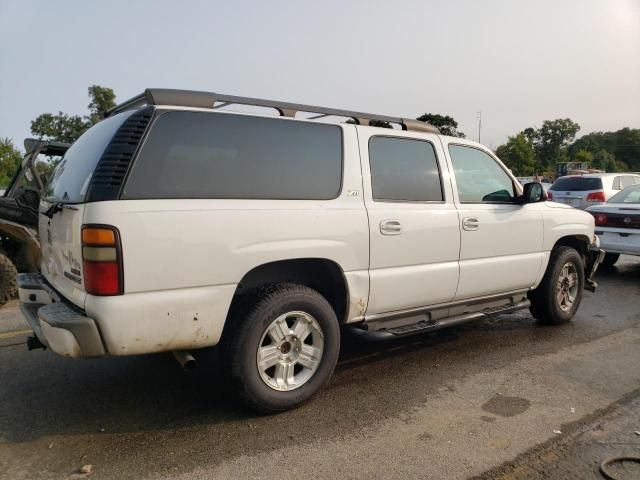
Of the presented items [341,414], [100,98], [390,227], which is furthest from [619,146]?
[341,414]

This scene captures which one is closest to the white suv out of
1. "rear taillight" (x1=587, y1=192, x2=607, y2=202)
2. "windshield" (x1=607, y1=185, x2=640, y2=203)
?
"windshield" (x1=607, y1=185, x2=640, y2=203)

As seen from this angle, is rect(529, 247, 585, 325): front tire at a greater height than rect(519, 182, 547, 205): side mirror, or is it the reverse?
rect(519, 182, 547, 205): side mirror

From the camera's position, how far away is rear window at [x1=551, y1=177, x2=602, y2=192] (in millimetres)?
12852

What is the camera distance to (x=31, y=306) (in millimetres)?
3410

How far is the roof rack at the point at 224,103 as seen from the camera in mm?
2996

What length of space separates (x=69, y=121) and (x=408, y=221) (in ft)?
123

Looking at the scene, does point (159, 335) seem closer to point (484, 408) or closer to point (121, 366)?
point (121, 366)

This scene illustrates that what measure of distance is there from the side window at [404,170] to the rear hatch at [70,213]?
5.73 ft

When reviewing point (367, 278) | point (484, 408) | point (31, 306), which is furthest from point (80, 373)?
point (484, 408)

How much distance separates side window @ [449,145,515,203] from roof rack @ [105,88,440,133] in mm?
500

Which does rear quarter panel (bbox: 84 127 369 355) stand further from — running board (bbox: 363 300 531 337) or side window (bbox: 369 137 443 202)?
running board (bbox: 363 300 531 337)

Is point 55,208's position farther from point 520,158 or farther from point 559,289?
point 520,158

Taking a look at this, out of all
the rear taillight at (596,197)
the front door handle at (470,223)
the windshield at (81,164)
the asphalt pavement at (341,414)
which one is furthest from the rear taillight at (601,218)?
the windshield at (81,164)

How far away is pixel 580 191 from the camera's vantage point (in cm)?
1308
